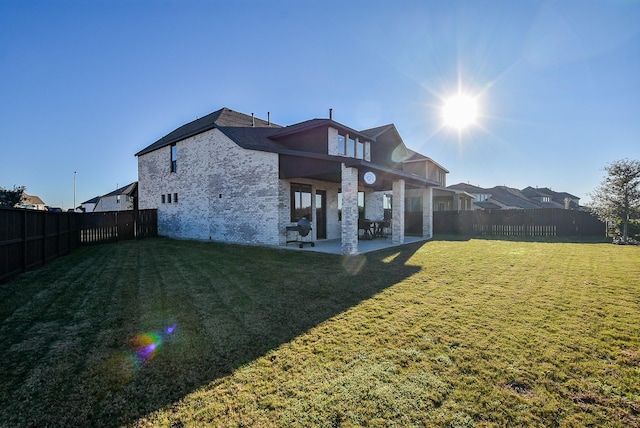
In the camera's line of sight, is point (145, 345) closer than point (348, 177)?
Yes

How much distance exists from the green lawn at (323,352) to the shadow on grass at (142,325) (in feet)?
0.07

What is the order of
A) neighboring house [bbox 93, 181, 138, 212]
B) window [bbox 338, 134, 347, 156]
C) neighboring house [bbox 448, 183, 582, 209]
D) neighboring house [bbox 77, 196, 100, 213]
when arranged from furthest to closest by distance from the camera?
neighboring house [bbox 77, 196, 100, 213] < neighboring house [bbox 448, 183, 582, 209] < neighboring house [bbox 93, 181, 138, 212] < window [bbox 338, 134, 347, 156]

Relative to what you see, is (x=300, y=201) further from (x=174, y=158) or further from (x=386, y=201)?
(x=174, y=158)

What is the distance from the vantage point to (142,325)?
12.6 ft

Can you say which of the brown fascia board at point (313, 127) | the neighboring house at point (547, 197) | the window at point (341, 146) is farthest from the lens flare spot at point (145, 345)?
the neighboring house at point (547, 197)

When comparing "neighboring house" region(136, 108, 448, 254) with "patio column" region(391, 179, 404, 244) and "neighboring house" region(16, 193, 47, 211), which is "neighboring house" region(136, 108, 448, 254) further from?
"neighboring house" region(16, 193, 47, 211)

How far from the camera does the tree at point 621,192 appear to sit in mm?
12758

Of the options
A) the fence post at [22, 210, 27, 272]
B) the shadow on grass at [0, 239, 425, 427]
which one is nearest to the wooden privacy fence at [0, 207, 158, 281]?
the fence post at [22, 210, 27, 272]

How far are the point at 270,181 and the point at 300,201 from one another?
186cm

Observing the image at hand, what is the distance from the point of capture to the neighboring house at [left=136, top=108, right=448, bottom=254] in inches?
430

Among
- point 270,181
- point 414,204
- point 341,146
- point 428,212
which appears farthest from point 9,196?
point 414,204

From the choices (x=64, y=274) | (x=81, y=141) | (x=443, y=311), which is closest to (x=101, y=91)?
(x=64, y=274)

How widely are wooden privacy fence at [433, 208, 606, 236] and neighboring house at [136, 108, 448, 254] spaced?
473 cm

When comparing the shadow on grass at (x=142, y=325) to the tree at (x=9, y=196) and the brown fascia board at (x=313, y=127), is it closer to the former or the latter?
the brown fascia board at (x=313, y=127)
